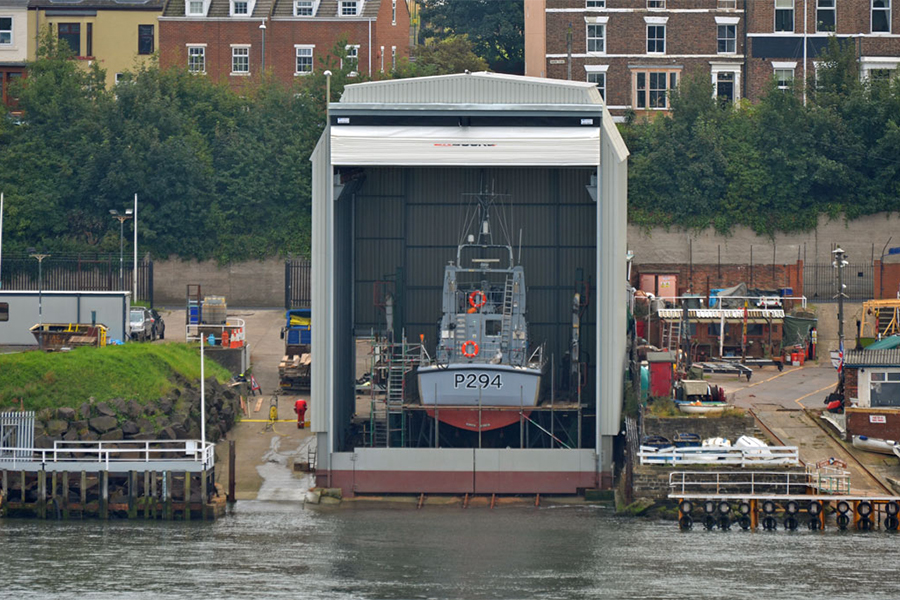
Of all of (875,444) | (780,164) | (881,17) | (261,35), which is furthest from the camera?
(261,35)

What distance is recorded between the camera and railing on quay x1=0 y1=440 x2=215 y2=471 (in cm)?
4609

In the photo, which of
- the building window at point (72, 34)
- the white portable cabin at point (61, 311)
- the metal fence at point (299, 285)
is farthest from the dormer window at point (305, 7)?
the white portable cabin at point (61, 311)

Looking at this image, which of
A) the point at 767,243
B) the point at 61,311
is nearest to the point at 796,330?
the point at 767,243

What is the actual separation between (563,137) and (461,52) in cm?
3821

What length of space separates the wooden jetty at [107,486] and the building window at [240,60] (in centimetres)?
4198

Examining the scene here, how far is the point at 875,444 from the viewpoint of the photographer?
49344 millimetres

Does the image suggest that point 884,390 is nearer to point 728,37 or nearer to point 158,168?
point 728,37

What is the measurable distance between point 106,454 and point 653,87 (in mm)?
41901

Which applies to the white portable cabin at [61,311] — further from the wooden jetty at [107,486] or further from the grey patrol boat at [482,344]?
the grey patrol boat at [482,344]

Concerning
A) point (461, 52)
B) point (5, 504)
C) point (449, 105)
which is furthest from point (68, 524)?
point (461, 52)

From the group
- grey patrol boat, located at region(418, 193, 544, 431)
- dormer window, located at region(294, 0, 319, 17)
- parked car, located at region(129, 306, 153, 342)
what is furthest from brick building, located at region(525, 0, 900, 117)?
grey patrol boat, located at region(418, 193, 544, 431)

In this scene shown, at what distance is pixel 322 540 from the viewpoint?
43594 millimetres

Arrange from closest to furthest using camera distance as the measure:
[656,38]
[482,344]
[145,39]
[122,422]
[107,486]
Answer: [107,486] → [122,422] → [482,344] → [656,38] → [145,39]

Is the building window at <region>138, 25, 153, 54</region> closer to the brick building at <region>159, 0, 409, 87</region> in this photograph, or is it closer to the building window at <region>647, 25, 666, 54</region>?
the brick building at <region>159, 0, 409, 87</region>
